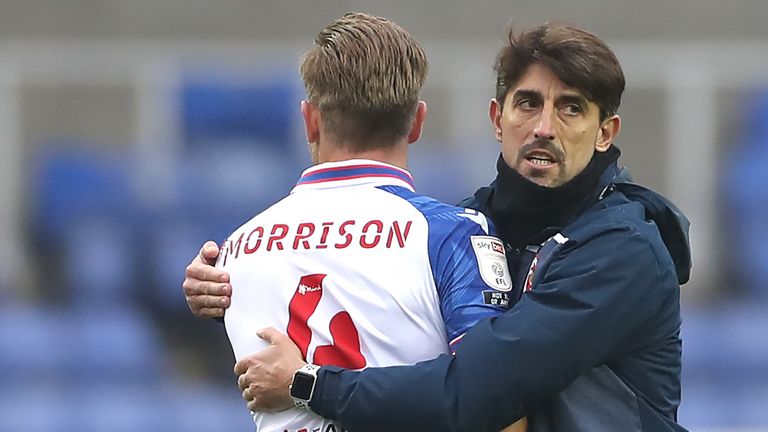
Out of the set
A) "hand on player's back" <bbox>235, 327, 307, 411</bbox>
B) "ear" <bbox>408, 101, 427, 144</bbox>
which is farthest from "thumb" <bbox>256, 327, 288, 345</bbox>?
"ear" <bbox>408, 101, 427, 144</bbox>

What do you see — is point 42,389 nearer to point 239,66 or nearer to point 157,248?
point 157,248

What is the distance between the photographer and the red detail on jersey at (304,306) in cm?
219

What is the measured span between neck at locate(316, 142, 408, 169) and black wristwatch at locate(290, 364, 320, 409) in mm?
355

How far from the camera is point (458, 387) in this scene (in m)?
2.04

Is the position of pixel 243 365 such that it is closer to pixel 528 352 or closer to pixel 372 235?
pixel 372 235

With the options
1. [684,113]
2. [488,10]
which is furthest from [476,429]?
[488,10]

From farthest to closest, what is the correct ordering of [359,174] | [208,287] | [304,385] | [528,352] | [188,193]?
[188,193] → [208,287] → [359,174] → [304,385] → [528,352]

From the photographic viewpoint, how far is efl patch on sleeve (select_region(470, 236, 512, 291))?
2131mm

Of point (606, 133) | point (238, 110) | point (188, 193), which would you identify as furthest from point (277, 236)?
point (238, 110)

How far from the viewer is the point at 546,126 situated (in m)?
2.23

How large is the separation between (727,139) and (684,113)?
0.90 feet

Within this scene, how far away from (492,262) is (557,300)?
0.14m

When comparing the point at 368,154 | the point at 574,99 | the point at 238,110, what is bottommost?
the point at 238,110

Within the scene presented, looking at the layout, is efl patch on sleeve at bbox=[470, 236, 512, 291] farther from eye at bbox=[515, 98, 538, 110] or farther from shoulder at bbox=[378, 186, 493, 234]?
eye at bbox=[515, 98, 538, 110]
